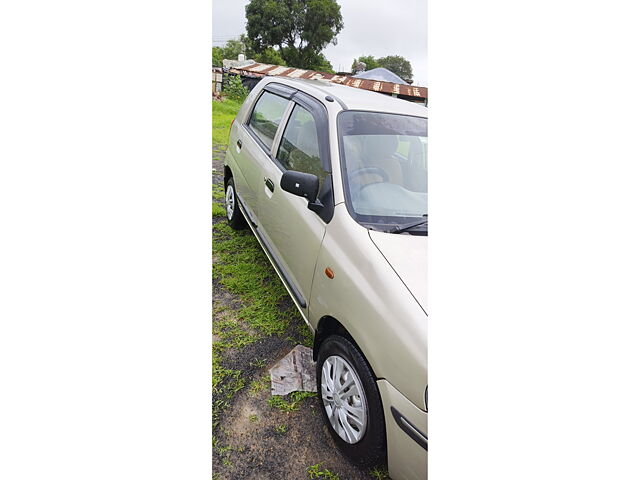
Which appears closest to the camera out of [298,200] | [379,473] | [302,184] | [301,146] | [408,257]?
[408,257]

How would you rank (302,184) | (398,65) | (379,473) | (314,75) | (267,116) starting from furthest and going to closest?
1. (267,116)
2. (302,184)
3. (379,473)
4. (314,75)
5. (398,65)

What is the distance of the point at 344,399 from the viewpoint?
4.67 ft

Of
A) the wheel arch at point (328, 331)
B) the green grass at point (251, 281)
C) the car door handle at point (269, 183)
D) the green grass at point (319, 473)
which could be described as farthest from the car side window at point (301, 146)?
the green grass at point (319, 473)

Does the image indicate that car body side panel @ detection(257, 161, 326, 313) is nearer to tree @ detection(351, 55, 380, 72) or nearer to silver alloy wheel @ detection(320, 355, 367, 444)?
silver alloy wheel @ detection(320, 355, 367, 444)

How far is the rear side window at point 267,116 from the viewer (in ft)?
7.20

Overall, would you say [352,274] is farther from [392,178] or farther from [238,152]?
[238,152]

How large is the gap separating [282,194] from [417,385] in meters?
1.09

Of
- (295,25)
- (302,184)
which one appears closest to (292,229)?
(302,184)

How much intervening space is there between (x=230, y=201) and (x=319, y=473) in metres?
1.82

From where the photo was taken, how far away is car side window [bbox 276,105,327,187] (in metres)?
1.77

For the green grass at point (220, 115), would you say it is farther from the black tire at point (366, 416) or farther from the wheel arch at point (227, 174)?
the wheel arch at point (227, 174)

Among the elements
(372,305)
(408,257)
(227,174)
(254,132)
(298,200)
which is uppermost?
(254,132)

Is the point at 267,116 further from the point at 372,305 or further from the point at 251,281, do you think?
the point at 372,305
